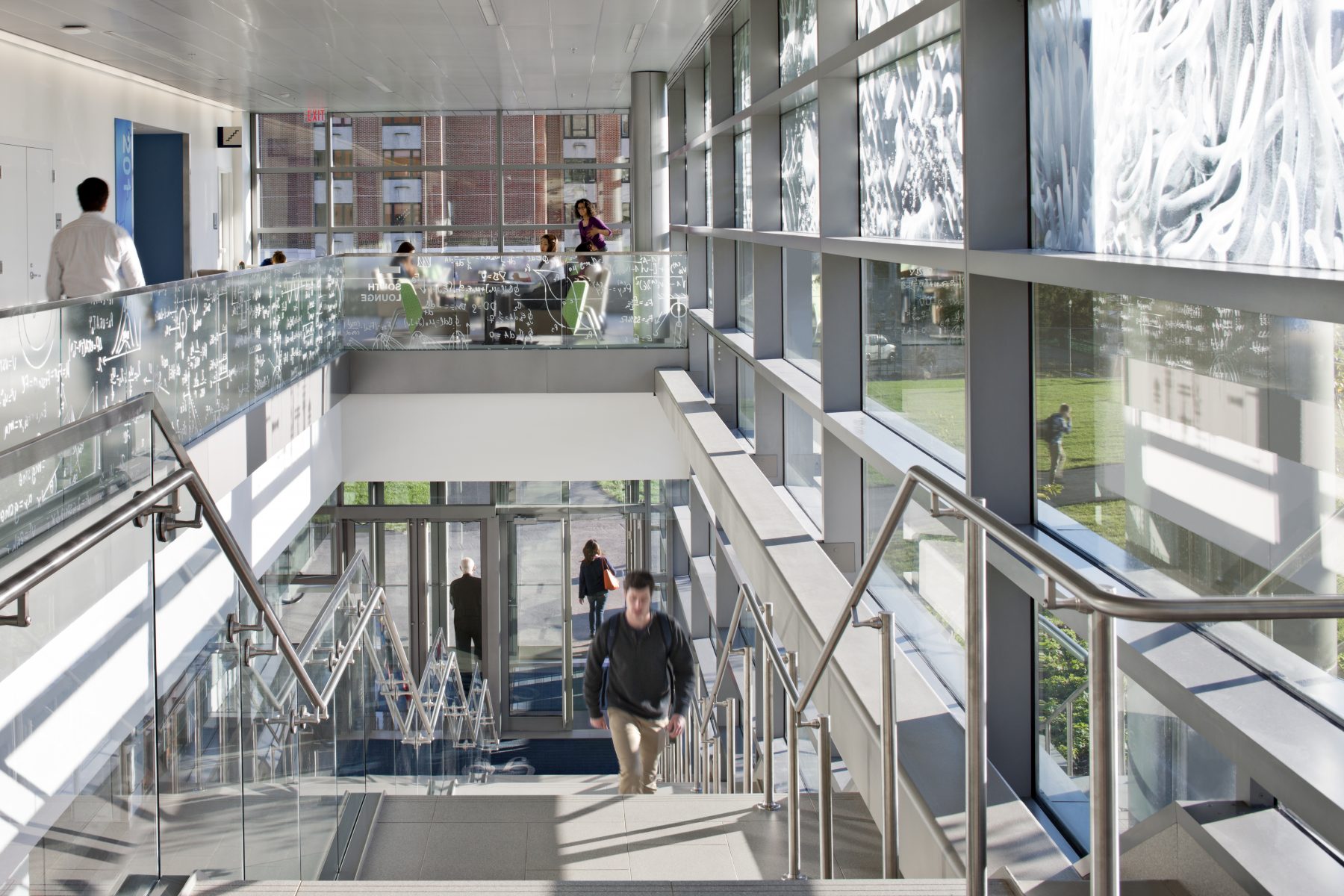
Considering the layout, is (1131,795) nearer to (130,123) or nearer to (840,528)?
(840,528)

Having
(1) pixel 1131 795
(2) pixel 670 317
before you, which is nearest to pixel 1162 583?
(1) pixel 1131 795

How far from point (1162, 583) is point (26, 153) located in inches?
439

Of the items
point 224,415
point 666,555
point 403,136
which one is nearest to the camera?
point 224,415

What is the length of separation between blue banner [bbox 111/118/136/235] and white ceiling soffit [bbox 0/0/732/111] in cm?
69

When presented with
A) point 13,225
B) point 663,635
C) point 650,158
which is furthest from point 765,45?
point 13,225

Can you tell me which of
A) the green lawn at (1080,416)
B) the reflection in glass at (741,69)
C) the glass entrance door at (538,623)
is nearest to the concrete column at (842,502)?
the green lawn at (1080,416)

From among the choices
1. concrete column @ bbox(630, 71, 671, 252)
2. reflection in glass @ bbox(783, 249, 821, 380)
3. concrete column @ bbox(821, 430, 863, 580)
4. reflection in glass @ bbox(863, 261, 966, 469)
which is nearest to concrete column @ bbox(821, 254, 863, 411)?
reflection in glass @ bbox(863, 261, 966, 469)

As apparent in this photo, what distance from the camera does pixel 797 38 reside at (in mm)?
7660

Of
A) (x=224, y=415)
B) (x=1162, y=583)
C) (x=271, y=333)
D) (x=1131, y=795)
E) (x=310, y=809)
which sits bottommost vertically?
(x=310, y=809)

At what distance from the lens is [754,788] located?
22.3 feet

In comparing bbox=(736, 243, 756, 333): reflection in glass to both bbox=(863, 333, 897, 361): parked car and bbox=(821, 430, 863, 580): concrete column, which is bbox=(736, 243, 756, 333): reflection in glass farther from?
bbox=(863, 333, 897, 361): parked car

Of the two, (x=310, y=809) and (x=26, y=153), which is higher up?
(x=26, y=153)

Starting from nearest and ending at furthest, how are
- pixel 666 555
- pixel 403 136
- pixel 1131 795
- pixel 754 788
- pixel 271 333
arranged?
pixel 1131 795
pixel 754 788
pixel 271 333
pixel 666 555
pixel 403 136

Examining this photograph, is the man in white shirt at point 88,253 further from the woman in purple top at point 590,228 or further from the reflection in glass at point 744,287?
the woman in purple top at point 590,228
